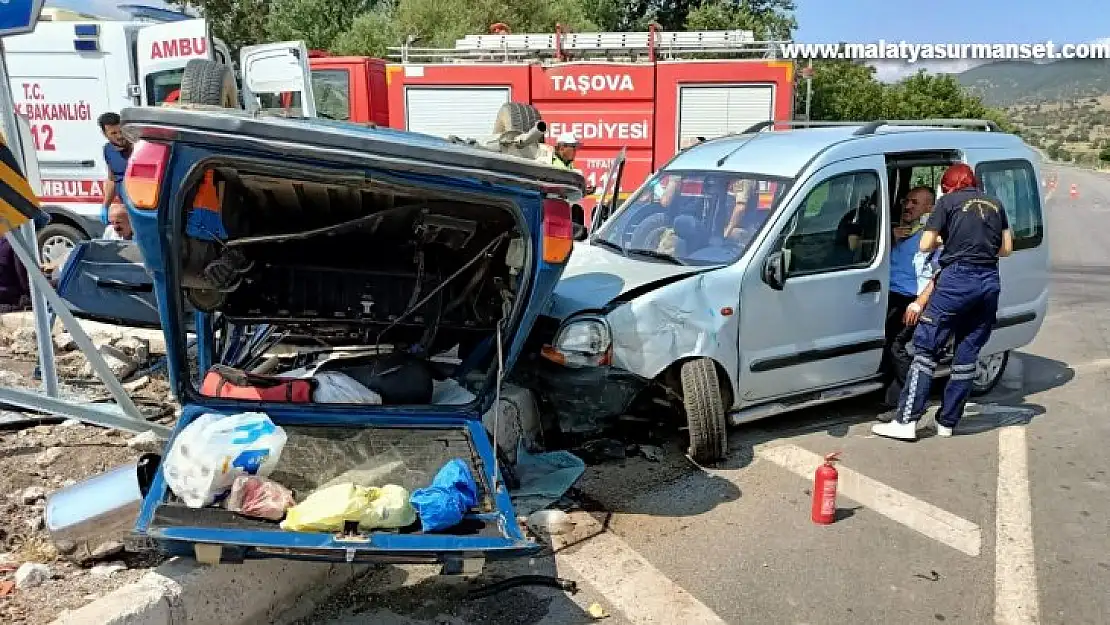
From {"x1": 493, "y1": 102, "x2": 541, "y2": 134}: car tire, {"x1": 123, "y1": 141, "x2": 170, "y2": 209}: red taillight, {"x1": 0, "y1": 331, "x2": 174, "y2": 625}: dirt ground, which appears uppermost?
{"x1": 493, "y1": 102, "x2": 541, "y2": 134}: car tire

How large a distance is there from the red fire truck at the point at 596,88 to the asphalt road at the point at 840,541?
20.5ft

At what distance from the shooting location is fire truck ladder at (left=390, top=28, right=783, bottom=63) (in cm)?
1175

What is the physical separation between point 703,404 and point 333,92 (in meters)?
8.99

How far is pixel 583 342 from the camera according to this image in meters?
4.75

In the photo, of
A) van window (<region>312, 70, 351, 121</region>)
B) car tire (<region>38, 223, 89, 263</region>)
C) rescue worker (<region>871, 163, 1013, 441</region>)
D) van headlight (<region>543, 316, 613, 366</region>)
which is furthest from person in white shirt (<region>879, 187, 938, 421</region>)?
car tire (<region>38, 223, 89, 263</region>)

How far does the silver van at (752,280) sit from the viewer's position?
486 cm

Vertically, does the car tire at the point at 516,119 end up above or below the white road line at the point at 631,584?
above

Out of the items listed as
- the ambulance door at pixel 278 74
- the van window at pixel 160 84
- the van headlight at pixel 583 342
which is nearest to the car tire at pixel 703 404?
the van headlight at pixel 583 342

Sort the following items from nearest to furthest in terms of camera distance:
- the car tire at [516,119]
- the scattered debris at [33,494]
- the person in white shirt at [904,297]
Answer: the scattered debris at [33,494]
the person in white shirt at [904,297]
the car tire at [516,119]

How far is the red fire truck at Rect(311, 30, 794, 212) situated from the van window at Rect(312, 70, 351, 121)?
0.05 ft

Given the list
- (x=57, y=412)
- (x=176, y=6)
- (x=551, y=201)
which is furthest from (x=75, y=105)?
(x=176, y=6)

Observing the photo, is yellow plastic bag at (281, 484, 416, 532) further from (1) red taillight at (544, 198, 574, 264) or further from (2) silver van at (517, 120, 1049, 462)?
(2) silver van at (517, 120, 1049, 462)

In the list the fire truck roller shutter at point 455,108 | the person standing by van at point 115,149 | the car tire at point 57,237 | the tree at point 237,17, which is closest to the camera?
the person standing by van at point 115,149

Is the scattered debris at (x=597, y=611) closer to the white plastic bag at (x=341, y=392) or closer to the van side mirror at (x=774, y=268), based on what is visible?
the white plastic bag at (x=341, y=392)
